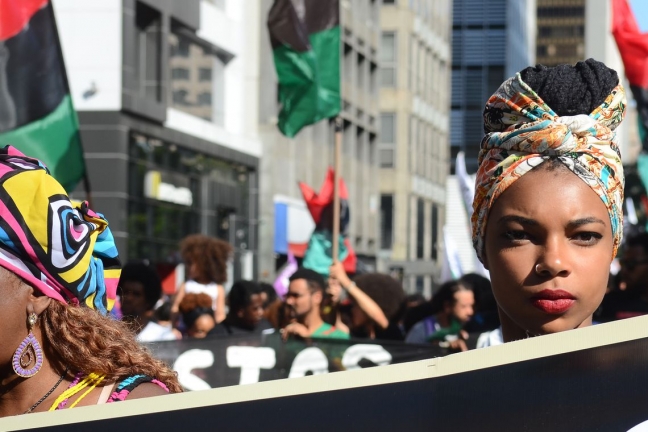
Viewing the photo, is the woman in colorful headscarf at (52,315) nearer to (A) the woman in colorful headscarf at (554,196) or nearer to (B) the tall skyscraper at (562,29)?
(A) the woman in colorful headscarf at (554,196)

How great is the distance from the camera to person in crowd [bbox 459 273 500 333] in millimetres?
8281

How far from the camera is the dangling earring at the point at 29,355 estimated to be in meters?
2.64

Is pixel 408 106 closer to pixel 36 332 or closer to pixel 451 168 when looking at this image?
pixel 451 168

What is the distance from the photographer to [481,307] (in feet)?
29.9

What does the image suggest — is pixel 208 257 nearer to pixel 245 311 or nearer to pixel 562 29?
pixel 245 311

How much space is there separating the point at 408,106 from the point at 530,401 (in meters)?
57.7

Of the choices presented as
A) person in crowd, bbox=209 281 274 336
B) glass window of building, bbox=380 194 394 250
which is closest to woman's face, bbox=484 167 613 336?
person in crowd, bbox=209 281 274 336

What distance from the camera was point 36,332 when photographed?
2686 millimetres

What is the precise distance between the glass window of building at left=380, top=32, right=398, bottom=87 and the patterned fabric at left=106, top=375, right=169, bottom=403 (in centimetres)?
5576

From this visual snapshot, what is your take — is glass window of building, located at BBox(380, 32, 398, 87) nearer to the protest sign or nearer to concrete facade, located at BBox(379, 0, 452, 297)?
concrete facade, located at BBox(379, 0, 452, 297)

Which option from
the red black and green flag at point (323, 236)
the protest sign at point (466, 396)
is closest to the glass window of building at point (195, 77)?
the red black and green flag at point (323, 236)

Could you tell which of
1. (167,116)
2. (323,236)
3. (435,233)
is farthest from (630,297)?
(435,233)

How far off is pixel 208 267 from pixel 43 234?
785cm

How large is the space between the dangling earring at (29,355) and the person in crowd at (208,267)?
7519mm
